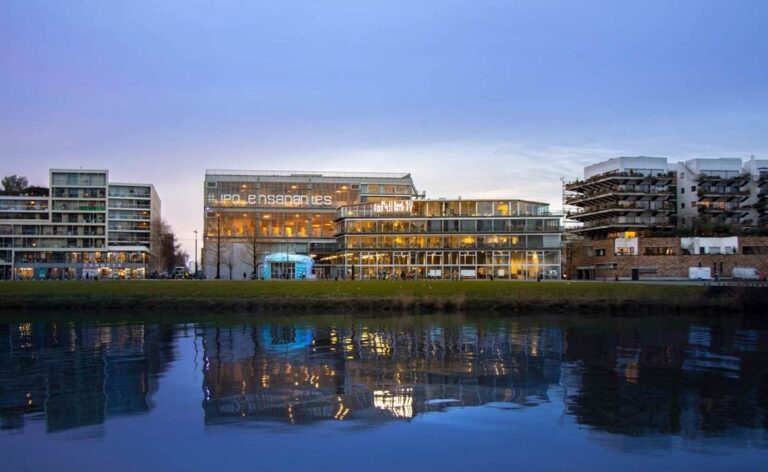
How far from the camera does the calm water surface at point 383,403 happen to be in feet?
51.9

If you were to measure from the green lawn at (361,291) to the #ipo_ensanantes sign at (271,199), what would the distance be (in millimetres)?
68795

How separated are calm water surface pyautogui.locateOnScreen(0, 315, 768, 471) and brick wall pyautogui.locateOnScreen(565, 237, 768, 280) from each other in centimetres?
6580

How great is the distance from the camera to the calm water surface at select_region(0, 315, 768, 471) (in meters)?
15.8

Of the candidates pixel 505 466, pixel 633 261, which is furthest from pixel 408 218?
pixel 505 466

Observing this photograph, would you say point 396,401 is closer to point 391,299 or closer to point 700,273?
point 391,299

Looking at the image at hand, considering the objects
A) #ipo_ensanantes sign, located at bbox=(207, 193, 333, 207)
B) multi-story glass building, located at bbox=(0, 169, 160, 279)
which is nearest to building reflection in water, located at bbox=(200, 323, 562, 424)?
#ipo_ensanantes sign, located at bbox=(207, 193, 333, 207)

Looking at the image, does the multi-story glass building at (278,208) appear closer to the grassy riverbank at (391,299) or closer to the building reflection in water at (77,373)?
the grassy riverbank at (391,299)

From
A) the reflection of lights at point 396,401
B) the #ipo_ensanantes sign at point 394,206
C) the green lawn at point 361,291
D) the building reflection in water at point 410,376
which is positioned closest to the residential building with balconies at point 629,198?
the #ipo_ensanantes sign at point 394,206

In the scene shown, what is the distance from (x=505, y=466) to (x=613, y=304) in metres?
52.5

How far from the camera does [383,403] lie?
21094mm

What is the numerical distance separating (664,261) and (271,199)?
80.9 m

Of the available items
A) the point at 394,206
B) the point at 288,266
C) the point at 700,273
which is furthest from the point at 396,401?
the point at 288,266

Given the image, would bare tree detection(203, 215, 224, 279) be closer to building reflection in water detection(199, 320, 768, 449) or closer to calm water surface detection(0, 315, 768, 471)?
building reflection in water detection(199, 320, 768, 449)

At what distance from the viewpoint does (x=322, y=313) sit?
2333 inches
